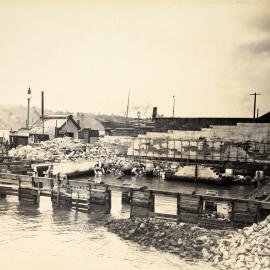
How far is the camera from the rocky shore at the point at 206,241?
858cm

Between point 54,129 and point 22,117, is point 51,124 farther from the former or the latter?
point 22,117

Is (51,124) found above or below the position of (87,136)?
above

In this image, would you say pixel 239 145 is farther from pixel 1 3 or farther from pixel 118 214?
pixel 1 3

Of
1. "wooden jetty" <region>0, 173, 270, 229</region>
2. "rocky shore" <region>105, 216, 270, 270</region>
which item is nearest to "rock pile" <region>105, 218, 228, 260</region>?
"rocky shore" <region>105, 216, 270, 270</region>

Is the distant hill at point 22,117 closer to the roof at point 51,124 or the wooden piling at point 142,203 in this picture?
the roof at point 51,124

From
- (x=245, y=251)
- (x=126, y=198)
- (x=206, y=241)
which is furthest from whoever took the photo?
(x=126, y=198)

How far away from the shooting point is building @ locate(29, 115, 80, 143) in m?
33.7

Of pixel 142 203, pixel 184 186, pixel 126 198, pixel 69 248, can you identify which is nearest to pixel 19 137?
pixel 184 186

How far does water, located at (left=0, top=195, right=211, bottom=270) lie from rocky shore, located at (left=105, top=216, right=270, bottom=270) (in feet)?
0.98

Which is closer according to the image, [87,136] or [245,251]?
[245,251]

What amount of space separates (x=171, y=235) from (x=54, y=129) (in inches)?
1010

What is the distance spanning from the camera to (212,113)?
13656 mm

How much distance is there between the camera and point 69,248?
1020 cm

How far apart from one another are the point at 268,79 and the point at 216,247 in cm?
467
